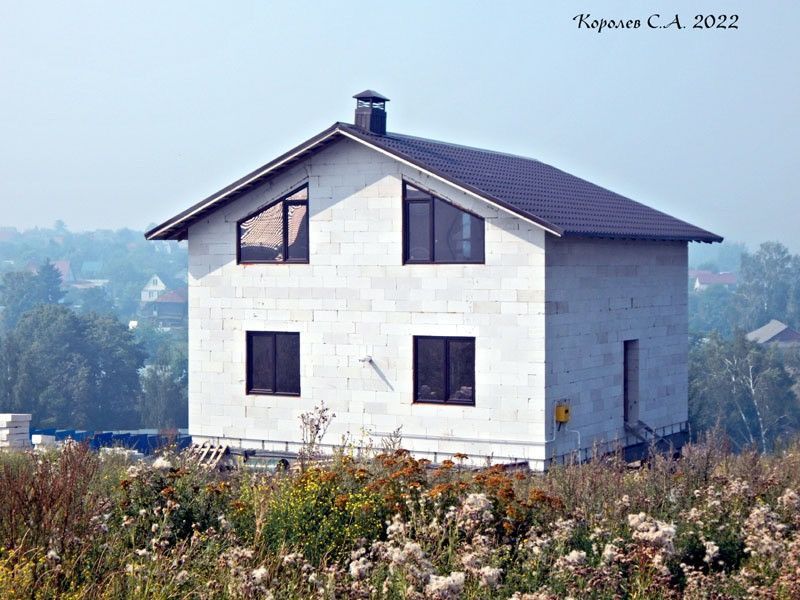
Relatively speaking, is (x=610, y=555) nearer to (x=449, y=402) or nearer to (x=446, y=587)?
(x=446, y=587)

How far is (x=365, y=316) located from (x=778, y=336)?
10250 cm

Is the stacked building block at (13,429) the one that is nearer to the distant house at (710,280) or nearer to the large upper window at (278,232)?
the large upper window at (278,232)

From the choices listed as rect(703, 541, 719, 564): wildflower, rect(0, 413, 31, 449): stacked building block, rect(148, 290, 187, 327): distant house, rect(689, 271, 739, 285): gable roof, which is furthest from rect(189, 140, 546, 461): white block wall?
rect(689, 271, 739, 285): gable roof

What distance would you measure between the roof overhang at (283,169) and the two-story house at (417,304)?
40 mm

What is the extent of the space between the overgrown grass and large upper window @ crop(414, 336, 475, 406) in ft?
27.9

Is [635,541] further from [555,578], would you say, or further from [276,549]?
[276,549]

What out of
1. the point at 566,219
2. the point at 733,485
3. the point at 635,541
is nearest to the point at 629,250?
the point at 566,219

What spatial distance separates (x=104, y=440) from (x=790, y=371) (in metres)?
74.2

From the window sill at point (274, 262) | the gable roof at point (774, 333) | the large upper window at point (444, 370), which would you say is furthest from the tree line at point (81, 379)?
the gable roof at point (774, 333)

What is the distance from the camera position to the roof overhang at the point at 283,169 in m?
20.7

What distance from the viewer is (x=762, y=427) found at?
76.6m

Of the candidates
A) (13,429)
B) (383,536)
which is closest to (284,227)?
(13,429)

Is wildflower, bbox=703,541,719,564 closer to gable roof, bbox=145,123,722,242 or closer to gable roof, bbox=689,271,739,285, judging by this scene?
gable roof, bbox=145,123,722,242

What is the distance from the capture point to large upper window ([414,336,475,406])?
70.9ft
